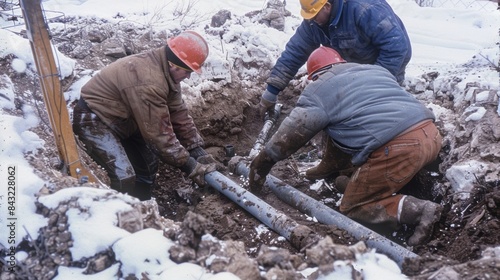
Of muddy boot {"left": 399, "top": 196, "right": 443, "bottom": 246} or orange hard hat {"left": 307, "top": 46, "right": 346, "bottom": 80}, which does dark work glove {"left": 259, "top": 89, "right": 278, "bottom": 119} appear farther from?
muddy boot {"left": 399, "top": 196, "right": 443, "bottom": 246}

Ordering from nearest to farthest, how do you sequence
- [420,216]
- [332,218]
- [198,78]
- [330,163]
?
[420,216], [332,218], [330,163], [198,78]

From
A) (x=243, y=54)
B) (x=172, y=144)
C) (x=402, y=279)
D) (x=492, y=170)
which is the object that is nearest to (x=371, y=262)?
(x=402, y=279)

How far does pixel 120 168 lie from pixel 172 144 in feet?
1.91

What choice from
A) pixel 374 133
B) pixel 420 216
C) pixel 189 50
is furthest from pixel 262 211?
pixel 189 50

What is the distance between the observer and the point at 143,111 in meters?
4.10

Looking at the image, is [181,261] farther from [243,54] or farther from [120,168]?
[243,54]

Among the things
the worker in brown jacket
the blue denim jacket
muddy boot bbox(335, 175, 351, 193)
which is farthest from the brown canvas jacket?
the blue denim jacket

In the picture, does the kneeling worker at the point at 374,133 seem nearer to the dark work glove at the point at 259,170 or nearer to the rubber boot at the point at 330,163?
the dark work glove at the point at 259,170

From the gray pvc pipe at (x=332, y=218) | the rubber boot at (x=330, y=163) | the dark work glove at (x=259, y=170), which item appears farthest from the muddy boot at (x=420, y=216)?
the dark work glove at (x=259, y=170)

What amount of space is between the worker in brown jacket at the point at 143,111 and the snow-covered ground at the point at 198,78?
22.7 inches

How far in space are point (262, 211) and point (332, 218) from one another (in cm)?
60

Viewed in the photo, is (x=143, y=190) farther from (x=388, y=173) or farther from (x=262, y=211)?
(x=388, y=173)

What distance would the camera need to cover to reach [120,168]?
4.41 meters

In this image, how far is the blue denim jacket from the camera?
4.87 metres
